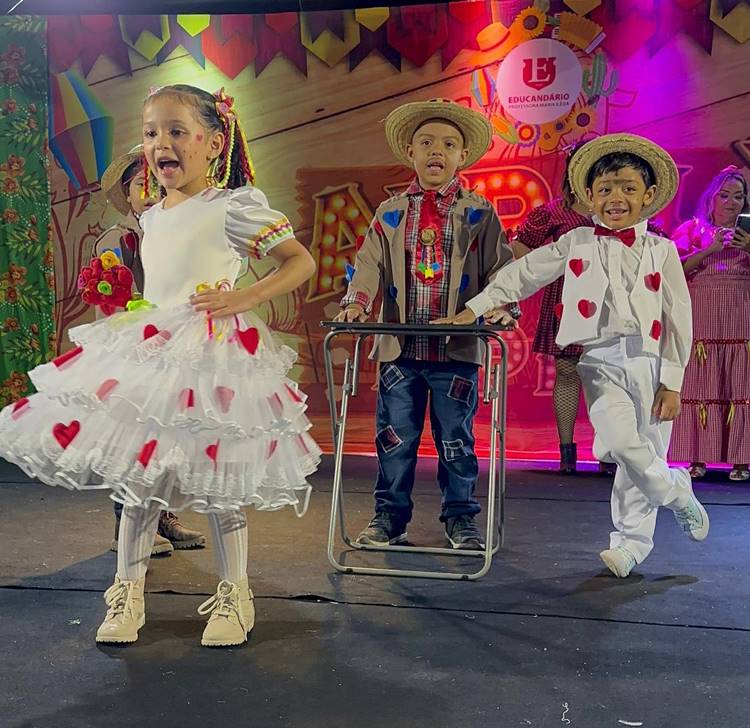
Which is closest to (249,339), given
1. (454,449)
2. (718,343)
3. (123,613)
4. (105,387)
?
(105,387)

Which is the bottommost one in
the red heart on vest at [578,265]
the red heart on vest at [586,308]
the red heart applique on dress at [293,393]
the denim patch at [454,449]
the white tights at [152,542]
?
the white tights at [152,542]

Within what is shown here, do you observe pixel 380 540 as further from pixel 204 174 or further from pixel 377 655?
pixel 204 174

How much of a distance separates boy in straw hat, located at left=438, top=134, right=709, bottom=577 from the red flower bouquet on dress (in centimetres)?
101

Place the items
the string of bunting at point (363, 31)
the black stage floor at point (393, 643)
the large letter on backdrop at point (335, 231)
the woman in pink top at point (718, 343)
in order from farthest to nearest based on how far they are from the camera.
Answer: the large letter on backdrop at point (335, 231)
the string of bunting at point (363, 31)
the woman in pink top at point (718, 343)
the black stage floor at point (393, 643)

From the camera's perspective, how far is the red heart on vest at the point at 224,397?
2.25 m

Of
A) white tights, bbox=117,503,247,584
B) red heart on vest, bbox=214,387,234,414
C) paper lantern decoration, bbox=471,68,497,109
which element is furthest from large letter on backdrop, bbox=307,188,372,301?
red heart on vest, bbox=214,387,234,414

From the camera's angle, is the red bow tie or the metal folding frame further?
the red bow tie

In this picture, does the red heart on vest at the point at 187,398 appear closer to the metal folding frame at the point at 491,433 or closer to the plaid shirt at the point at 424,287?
the metal folding frame at the point at 491,433

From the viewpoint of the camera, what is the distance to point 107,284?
258 cm

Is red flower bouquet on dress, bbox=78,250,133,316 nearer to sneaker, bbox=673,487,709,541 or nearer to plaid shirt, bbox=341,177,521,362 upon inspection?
plaid shirt, bbox=341,177,521,362

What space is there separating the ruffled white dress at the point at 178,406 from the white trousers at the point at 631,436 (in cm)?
102

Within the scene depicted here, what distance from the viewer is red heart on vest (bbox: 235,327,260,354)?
240 centimetres

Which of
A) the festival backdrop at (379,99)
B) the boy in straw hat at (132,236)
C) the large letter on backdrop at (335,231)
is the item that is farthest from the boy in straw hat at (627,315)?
the large letter on backdrop at (335,231)

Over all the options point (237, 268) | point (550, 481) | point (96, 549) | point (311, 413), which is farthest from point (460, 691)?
point (311, 413)
